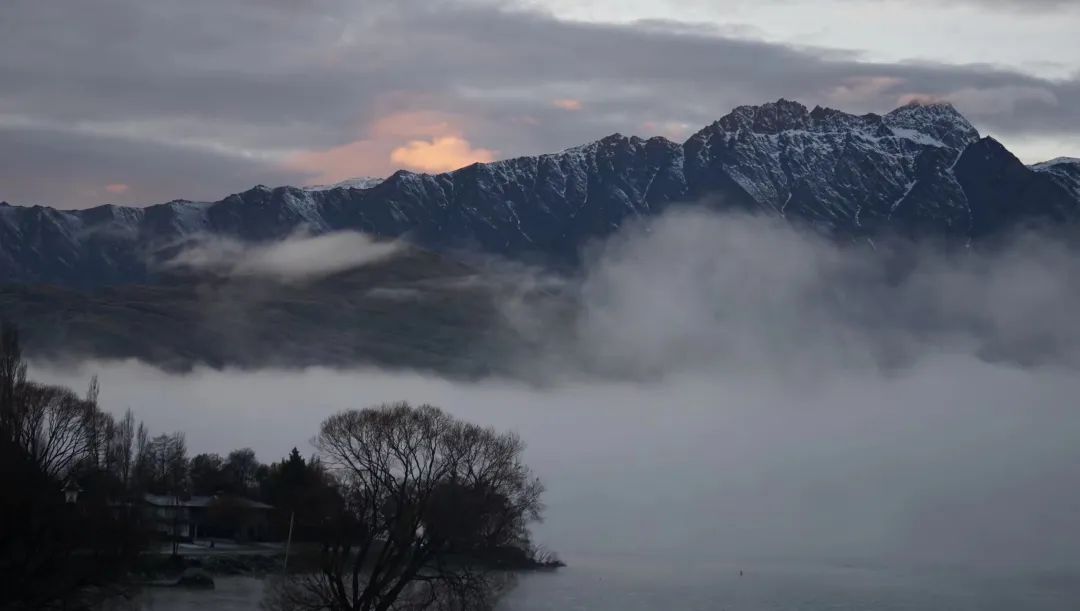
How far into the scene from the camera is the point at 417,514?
85562 millimetres

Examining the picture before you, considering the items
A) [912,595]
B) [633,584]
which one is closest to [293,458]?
[633,584]

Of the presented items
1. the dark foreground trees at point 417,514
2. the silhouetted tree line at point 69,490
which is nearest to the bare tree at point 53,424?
the silhouetted tree line at point 69,490

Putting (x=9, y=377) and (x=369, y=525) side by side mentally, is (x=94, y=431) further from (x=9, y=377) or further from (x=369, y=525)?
(x=369, y=525)

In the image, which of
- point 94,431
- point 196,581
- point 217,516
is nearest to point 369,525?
point 196,581

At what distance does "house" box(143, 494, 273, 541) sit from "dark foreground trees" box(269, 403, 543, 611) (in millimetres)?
60871

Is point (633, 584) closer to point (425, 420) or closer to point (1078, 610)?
point (1078, 610)

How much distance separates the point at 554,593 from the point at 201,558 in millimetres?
30525

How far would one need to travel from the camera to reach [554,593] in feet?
431

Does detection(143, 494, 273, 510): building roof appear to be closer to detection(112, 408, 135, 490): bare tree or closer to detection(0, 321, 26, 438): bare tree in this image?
detection(112, 408, 135, 490): bare tree

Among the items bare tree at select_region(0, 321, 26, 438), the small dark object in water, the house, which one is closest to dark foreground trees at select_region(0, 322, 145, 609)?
bare tree at select_region(0, 321, 26, 438)

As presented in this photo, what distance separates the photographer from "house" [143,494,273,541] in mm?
153375

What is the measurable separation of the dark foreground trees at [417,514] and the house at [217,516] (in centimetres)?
6087

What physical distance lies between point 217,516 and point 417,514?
251 ft

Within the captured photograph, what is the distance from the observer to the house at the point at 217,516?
15338 cm
